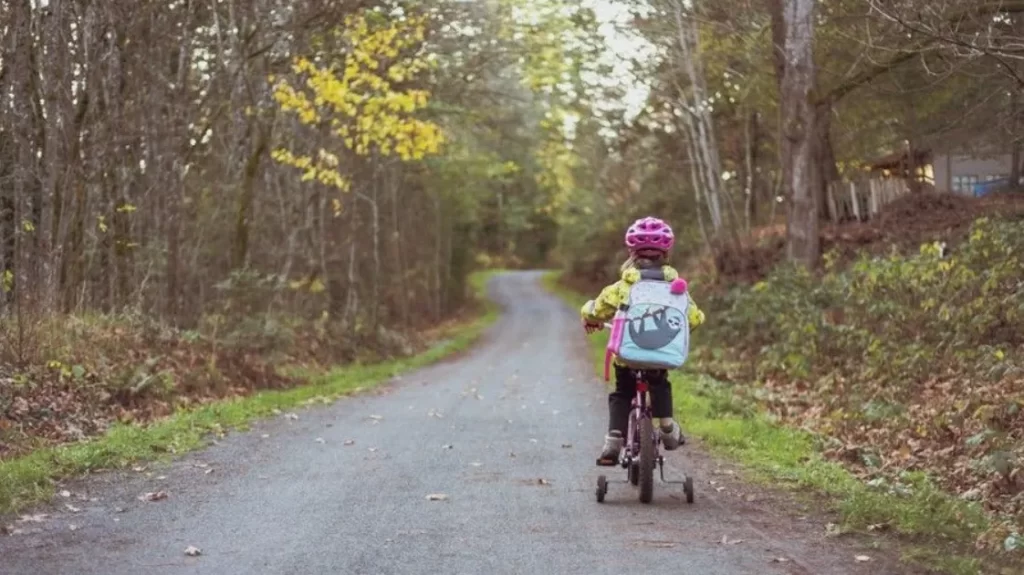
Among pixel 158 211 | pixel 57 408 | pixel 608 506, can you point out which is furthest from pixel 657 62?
pixel 608 506

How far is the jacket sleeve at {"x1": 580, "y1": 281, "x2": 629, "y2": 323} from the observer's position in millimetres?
8930

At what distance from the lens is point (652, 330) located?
8.72 m

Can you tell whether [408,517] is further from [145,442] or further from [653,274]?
[145,442]

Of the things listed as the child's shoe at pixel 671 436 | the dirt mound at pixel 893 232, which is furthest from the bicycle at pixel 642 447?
the dirt mound at pixel 893 232

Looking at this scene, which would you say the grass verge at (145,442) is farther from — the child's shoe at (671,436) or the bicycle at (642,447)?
the child's shoe at (671,436)

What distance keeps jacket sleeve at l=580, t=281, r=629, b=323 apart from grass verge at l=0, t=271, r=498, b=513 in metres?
4.25

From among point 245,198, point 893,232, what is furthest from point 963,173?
point 245,198

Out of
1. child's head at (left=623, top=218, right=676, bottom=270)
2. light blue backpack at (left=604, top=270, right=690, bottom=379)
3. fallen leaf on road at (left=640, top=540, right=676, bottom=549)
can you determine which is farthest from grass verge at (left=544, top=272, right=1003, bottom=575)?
child's head at (left=623, top=218, right=676, bottom=270)

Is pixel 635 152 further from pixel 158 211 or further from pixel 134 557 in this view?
pixel 134 557

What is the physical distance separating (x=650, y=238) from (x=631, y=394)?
48.4 inches

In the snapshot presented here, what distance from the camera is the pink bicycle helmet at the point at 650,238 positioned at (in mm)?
9055

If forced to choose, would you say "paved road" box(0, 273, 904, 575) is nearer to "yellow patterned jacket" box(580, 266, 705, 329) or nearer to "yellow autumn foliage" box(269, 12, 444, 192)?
"yellow patterned jacket" box(580, 266, 705, 329)

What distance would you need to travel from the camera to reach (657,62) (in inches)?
1240

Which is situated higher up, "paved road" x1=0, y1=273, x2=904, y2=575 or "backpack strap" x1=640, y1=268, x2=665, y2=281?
"backpack strap" x1=640, y1=268, x2=665, y2=281
